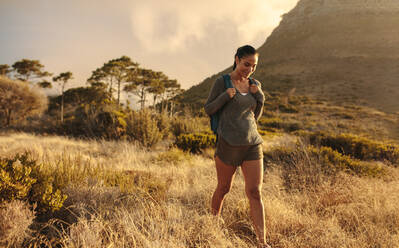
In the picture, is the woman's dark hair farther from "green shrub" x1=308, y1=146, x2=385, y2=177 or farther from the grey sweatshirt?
"green shrub" x1=308, y1=146, x2=385, y2=177

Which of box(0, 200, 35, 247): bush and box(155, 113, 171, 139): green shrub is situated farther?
box(155, 113, 171, 139): green shrub

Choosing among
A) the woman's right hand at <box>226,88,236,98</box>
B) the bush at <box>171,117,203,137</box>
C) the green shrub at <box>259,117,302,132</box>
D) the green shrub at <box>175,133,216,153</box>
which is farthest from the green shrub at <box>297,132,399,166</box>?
the green shrub at <box>259,117,302,132</box>

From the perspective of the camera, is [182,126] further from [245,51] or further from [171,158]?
[245,51]

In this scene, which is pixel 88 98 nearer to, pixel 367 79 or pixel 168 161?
pixel 168 161

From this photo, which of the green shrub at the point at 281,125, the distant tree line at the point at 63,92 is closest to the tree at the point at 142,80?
the distant tree line at the point at 63,92

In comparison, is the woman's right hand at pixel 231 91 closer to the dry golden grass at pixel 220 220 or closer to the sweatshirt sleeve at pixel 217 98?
the sweatshirt sleeve at pixel 217 98

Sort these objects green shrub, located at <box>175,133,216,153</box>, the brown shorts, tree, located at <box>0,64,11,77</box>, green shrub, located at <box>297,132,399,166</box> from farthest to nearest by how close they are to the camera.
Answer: tree, located at <box>0,64,11,77</box> → green shrub, located at <box>175,133,216,153</box> → green shrub, located at <box>297,132,399,166</box> → the brown shorts

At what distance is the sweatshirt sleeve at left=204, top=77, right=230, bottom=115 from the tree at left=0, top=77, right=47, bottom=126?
62.6 ft

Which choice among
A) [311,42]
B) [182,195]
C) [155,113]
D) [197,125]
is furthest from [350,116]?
[311,42]

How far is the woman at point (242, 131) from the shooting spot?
1.98 metres

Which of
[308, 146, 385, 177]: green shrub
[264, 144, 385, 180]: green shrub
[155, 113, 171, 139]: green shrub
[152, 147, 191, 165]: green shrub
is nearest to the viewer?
[264, 144, 385, 180]: green shrub

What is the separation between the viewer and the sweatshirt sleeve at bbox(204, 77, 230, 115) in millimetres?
2004

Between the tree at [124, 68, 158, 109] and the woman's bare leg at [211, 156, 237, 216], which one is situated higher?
the tree at [124, 68, 158, 109]

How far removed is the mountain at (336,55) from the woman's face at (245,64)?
28.1 metres
